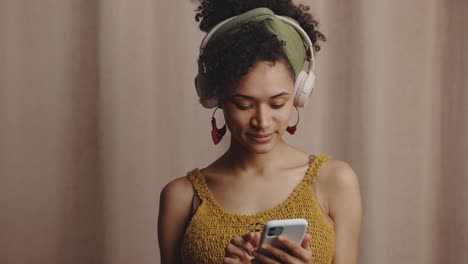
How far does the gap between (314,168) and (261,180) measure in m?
0.10

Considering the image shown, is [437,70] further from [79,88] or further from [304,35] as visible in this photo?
[79,88]

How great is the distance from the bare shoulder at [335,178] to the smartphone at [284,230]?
0.67 ft

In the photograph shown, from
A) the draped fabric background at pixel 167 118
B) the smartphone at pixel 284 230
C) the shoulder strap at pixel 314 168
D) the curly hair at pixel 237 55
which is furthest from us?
the draped fabric background at pixel 167 118

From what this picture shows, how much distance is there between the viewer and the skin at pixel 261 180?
1158 mm

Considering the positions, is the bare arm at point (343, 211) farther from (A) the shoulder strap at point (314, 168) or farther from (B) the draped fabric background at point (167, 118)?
(B) the draped fabric background at point (167, 118)

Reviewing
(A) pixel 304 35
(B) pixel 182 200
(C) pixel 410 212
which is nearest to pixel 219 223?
(B) pixel 182 200

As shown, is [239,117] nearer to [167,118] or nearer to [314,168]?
[314,168]

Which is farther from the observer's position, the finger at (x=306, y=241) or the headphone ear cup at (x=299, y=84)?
the headphone ear cup at (x=299, y=84)

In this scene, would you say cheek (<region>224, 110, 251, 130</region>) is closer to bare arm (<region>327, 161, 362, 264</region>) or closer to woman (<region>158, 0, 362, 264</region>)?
woman (<region>158, 0, 362, 264</region>)

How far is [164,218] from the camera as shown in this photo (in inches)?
52.9

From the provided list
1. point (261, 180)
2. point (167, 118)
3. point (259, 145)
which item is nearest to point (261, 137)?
point (259, 145)

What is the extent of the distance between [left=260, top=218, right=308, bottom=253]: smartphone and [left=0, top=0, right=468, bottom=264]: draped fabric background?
2.21ft

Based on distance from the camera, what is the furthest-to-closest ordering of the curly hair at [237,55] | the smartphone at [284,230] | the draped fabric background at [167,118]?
the draped fabric background at [167,118]
the curly hair at [237,55]
the smartphone at [284,230]

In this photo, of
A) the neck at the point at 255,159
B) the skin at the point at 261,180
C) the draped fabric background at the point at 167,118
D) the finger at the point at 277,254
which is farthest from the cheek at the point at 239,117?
the draped fabric background at the point at 167,118
